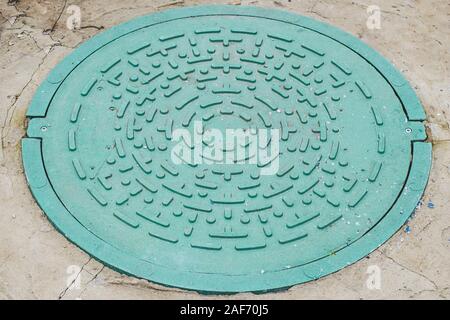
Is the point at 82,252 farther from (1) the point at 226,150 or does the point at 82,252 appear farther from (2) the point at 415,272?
(2) the point at 415,272

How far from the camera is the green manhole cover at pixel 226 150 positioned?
8.14 feet

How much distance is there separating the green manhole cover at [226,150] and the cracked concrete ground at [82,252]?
57 millimetres

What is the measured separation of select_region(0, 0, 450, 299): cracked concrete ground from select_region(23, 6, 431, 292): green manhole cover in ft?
0.19

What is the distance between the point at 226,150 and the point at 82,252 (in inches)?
26.1

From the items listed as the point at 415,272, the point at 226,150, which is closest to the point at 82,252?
the point at 226,150

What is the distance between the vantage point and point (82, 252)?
2500mm

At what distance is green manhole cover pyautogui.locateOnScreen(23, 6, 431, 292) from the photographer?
2480 mm

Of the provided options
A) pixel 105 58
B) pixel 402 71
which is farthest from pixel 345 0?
pixel 105 58

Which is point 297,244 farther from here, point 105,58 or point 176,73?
point 105,58

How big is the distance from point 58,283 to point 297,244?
837 mm

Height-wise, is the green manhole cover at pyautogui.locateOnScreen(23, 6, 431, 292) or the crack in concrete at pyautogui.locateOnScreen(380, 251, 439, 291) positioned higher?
the green manhole cover at pyautogui.locateOnScreen(23, 6, 431, 292)

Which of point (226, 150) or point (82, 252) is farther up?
point (226, 150)

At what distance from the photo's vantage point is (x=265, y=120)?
2.82 meters

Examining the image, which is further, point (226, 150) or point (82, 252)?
point (226, 150)
